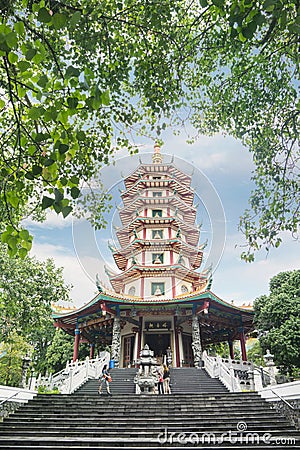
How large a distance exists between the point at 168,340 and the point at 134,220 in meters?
6.80

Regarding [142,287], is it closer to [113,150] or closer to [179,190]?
[179,190]

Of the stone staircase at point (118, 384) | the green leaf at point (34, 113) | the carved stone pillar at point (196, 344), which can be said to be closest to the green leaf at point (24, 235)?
the green leaf at point (34, 113)

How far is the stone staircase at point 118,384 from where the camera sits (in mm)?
11255

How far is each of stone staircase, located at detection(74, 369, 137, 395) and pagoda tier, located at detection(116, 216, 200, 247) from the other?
7940 mm

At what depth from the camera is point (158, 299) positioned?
15984 mm

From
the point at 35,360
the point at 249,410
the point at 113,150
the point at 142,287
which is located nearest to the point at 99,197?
the point at 113,150

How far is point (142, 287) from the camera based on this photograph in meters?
17.4

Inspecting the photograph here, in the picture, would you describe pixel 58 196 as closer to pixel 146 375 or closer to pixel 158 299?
pixel 146 375

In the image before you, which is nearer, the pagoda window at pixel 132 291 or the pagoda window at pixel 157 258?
the pagoda window at pixel 132 291

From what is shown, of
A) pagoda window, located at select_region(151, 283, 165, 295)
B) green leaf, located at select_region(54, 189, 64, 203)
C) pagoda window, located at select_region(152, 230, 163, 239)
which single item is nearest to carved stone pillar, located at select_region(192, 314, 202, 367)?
pagoda window, located at select_region(151, 283, 165, 295)

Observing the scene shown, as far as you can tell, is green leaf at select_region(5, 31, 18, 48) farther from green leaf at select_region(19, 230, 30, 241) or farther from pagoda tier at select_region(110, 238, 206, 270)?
pagoda tier at select_region(110, 238, 206, 270)

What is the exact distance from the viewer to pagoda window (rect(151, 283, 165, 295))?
676 inches

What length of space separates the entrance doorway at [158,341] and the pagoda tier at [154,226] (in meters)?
5.59

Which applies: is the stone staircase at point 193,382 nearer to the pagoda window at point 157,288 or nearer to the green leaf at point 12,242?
the pagoda window at point 157,288
